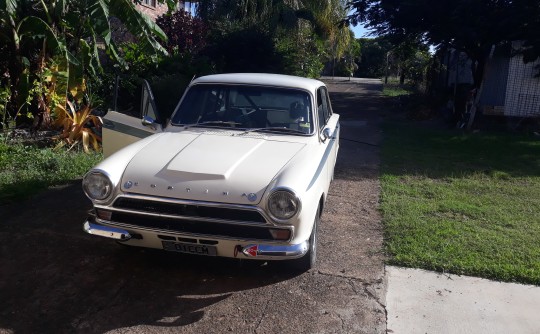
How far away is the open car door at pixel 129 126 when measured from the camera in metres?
5.80

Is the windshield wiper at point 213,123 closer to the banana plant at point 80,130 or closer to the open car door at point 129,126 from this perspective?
the open car door at point 129,126

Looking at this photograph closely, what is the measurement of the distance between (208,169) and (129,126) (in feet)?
6.75

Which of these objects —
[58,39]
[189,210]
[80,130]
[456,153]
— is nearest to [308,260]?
[189,210]

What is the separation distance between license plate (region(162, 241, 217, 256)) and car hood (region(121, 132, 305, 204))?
40cm

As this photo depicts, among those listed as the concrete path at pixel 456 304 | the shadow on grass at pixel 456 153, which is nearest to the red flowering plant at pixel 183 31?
the shadow on grass at pixel 456 153

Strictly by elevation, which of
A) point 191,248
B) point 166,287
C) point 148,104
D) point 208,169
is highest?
point 148,104

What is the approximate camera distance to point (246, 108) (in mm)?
5547

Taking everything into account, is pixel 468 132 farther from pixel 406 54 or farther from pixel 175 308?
pixel 175 308

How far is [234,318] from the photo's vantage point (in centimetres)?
389

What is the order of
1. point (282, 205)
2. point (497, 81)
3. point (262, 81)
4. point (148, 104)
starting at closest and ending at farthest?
1. point (282, 205)
2. point (262, 81)
3. point (148, 104)
4. point (497, 81)

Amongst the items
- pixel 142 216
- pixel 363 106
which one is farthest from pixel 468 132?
pixel 142 216

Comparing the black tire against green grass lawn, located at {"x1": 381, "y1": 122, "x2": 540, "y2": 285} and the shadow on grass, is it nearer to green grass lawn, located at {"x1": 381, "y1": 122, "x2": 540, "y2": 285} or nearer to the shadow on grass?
green grass lawn, located at {"x1": 381, "y1": 122, "x2": 540, "y2": 285}

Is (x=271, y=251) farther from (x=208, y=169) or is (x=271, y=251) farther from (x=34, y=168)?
(x=34, y=168)

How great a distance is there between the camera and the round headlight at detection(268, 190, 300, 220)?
12.8ft
